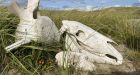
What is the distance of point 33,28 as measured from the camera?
5609 mm

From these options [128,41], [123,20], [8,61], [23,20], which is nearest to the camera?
[8,61]

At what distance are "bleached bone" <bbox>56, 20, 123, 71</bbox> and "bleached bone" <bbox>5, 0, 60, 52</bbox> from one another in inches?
9.4

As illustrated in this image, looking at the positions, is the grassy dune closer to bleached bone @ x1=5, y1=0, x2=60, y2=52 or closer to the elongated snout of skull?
bleached bone @ x1=5, y1=0, x2=60, y2=52

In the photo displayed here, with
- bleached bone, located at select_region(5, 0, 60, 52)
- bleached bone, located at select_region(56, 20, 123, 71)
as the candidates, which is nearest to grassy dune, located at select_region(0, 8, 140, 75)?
bleached bone, located at select_region(5, 0, 60, 52)

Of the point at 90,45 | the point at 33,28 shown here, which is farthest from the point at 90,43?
the point at 33,28

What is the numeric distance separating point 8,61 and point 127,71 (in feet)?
5.91

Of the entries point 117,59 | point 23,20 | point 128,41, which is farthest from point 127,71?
point 23,20

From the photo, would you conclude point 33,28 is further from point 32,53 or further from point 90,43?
point 90,43

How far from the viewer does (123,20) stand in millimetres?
7695

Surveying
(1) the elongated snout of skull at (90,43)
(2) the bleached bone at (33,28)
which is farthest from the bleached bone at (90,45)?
(2) the bleached bone at (33,28)

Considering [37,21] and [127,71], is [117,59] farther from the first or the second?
[37,21]

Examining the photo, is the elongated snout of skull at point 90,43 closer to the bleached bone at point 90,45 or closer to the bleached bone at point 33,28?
the bleached bone at point 90,45

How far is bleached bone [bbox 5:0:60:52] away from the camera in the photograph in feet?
18.3

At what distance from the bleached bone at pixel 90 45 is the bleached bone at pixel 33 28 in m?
0.24
